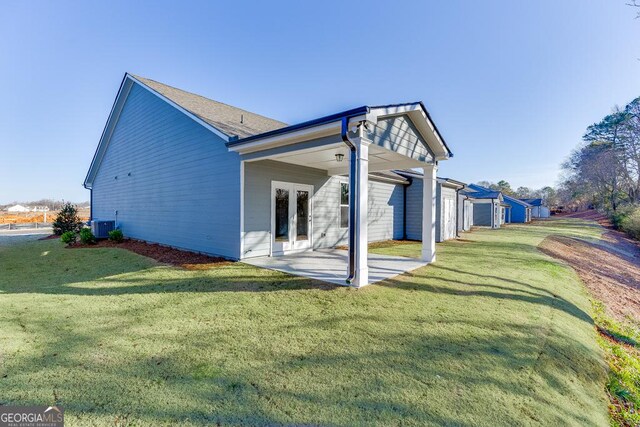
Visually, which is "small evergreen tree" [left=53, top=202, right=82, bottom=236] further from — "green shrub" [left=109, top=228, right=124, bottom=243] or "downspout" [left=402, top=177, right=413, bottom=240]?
"downspout" [left=402, top=177, right=413, bottom=240]

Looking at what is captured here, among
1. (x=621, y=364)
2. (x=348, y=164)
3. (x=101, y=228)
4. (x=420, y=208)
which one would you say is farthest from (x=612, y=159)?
(x=101, y=228)

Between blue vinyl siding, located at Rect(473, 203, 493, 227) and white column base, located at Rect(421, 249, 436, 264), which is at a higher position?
blue vinyl siding, located at Rect(473, 203, 493, 227)

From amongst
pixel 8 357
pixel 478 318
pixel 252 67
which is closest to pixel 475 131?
pixel 252 67

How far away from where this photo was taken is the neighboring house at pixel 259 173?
533 cm

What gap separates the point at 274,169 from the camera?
26.1 ft

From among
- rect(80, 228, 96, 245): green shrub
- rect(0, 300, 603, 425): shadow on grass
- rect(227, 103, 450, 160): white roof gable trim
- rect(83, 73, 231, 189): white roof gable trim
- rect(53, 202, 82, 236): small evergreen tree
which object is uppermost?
rect(83, 73, 231, 189): white roof gable trim

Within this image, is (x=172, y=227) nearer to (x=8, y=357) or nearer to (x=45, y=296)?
(x=45, y=296)

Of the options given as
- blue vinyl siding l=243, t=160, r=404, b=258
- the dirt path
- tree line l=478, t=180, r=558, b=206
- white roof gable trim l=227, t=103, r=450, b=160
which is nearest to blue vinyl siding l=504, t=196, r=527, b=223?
the dirt path

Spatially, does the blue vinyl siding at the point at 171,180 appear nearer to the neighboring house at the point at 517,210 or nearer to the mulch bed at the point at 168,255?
the mulch bed at the point at 168,255

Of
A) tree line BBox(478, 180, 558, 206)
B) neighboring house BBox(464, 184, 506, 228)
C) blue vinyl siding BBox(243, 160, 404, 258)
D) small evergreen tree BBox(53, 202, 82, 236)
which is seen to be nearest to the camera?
blue vinyl siding BBox(243, 160, 404, 258)

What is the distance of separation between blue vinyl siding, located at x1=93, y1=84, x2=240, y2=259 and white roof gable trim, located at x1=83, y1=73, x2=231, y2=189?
23 cm

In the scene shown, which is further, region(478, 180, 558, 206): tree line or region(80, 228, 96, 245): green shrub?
region(478, 180, 558, 206): tree line

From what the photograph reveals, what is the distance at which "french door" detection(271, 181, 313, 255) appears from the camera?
809 cm

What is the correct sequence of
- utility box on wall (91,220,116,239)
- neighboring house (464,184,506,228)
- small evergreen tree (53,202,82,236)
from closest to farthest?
utility box on wall (91,220,116,239)
small evergreen tree (53,202,82,236)
neighboring house (464,184,506,228)
